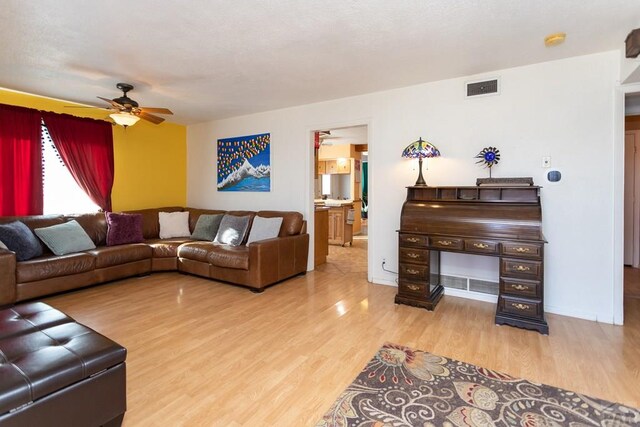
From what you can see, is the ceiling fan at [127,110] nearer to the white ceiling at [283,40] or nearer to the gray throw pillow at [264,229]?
the white ceiling at [283,40]

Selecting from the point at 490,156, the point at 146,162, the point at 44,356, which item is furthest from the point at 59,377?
the point at 146,162

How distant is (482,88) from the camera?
343 cm

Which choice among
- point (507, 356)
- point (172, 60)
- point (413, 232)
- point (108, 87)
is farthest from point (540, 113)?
point (108, 87)

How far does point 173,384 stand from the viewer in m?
2.02

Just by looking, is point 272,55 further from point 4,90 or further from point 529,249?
point 4,90

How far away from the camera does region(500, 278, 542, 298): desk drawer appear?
2789 mm

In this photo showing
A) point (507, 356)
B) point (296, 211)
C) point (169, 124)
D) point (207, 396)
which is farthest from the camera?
point (169, 124)

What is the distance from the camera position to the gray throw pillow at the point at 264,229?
4395mm

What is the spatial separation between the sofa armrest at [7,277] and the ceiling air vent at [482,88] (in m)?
5.00

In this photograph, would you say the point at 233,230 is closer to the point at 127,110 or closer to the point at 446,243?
the point at 127,110

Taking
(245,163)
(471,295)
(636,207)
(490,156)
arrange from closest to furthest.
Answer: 1. (490,156)
2. (471,295)
3. (636,207)
4. (245,163)

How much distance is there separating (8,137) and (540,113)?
237 inches

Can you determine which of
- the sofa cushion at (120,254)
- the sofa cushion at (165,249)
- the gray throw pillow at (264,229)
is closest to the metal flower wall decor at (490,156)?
the gray throw pillow at (264,229)

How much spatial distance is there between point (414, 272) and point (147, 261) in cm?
354
